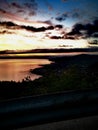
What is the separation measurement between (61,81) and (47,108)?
14.3 feet

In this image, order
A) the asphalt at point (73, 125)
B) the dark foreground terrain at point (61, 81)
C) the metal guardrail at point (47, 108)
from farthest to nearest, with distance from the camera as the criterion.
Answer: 1. the dark foreground terrain at point (61, 81)
2. the asphalt at point (73, 125)
3. the metal guardrail at point (47, 108)

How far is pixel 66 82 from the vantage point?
8.33 m

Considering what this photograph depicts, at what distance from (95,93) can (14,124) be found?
1.22 meters

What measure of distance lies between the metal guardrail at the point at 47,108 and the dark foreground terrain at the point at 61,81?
3205mm

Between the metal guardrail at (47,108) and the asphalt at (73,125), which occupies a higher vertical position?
the metal guardrail at (47,108)

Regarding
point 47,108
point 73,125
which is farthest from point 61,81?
point 47,108

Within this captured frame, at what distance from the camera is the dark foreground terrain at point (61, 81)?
835 centimetres

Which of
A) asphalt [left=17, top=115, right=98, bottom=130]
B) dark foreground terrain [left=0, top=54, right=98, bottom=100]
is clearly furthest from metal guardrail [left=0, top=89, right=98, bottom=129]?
dark foreground terrain [left=0, top=54, right=98, bottom=100]

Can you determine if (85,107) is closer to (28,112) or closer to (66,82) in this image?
(28,112)

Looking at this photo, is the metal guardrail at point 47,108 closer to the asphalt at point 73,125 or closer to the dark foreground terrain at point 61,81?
the asphalt at point 73,125

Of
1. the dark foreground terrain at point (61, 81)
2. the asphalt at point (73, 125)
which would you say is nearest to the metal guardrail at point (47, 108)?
the asphalt at point (73, 125)

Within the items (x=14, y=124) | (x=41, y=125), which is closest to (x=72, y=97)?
(x=41, y=125)

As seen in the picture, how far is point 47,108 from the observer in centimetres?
397

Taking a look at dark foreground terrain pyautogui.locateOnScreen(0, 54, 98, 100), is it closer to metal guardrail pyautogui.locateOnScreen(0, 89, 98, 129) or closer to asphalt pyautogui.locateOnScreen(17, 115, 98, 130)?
asphalt pyautogui.locateOnScreen(17, 115, 98, 130)
